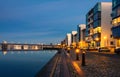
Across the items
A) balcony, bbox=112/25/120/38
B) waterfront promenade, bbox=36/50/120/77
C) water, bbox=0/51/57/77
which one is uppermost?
balcony, bbox=112/25/120/38

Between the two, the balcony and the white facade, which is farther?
the white facade

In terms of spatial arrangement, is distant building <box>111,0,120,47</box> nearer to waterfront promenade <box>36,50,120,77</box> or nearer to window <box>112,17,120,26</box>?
window <box>112,17,120,26</box>

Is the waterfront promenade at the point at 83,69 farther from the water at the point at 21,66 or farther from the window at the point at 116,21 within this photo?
the window at the point at 116,21

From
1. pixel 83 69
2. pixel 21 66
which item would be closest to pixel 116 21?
pixel 21 66

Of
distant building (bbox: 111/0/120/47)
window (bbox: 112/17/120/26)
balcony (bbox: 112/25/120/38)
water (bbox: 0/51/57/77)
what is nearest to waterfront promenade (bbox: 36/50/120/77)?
water (bbox: 0/51/57/77)

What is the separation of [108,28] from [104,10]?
28.7ft

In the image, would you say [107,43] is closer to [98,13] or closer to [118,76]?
[98,13]

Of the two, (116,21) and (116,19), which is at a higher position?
(116,19)

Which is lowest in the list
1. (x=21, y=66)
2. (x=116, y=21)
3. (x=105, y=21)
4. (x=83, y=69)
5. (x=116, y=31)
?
(x=21, y=66)

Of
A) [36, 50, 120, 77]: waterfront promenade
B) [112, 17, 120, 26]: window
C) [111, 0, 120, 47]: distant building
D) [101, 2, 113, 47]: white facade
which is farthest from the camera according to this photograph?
[101, 2, 113, 47]: white facade

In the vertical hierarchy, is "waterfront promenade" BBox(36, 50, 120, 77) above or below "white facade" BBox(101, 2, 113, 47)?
below

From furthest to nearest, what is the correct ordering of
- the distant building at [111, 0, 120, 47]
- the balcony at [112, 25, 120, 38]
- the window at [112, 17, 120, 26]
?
the window at [112, 17, 120, 26] → the distant building at [111, 0, 120, 47] → the balcony at [112, 25, 120, 38]

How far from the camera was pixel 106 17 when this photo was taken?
137000 millimetres

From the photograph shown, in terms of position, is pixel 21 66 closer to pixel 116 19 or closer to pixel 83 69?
pixel 83 69
